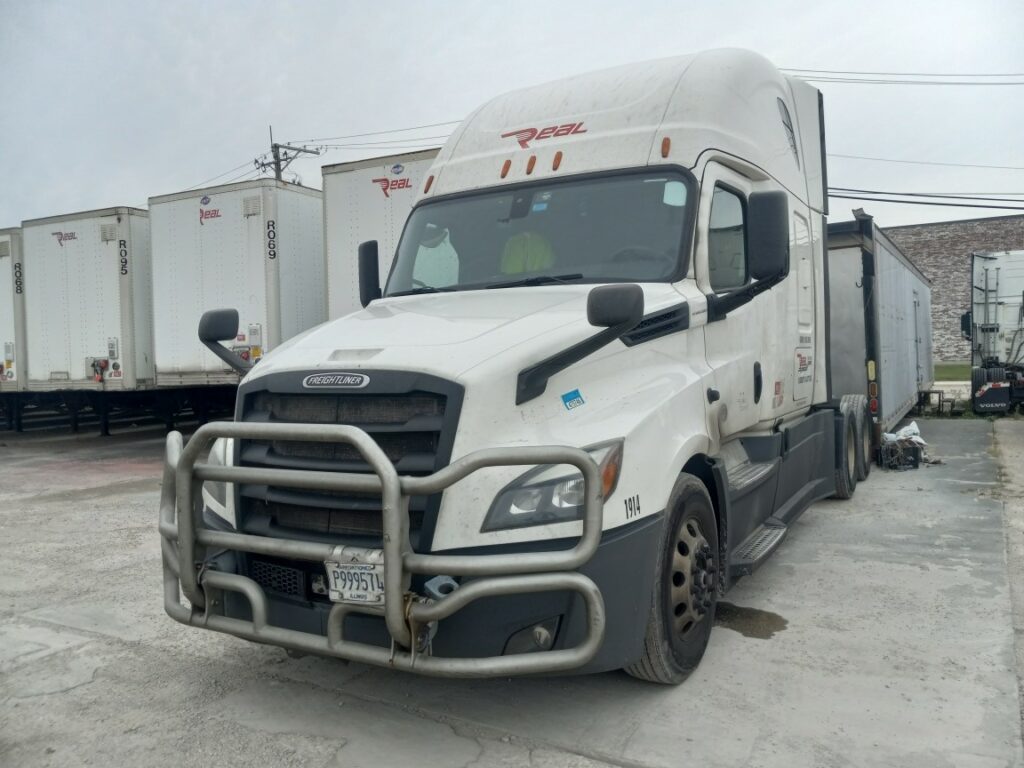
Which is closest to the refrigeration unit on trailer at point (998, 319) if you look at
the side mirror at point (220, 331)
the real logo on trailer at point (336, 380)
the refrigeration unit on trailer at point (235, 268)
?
the refrigeration unit on trailer at point (235, 268)

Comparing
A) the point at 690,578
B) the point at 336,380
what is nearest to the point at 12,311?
the point at 336,380

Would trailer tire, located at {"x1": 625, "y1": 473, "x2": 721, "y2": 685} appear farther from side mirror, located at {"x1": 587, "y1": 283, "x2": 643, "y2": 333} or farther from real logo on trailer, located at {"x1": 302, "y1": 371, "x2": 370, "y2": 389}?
real logo on trailer, located at {"x1": 302, "y1": 371, "x2": 370, "y2": 389}

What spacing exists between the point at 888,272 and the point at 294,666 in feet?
29.1

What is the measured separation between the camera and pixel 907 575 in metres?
5.97

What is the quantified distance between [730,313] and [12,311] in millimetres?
15025

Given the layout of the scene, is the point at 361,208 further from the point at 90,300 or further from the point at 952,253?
the point at 952,253

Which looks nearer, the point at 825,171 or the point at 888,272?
the point at 825,171

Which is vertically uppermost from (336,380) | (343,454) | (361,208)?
(361,208)

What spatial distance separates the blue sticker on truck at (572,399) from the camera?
12.0 ft

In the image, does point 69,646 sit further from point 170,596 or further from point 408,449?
point 408,449

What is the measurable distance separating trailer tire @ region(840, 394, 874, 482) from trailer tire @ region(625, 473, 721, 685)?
16.0ft

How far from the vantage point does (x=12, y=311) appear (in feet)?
52.3

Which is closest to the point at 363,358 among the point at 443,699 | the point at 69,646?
the point at 443,699

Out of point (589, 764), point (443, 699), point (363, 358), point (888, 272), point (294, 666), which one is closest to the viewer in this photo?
point (589, 764)
